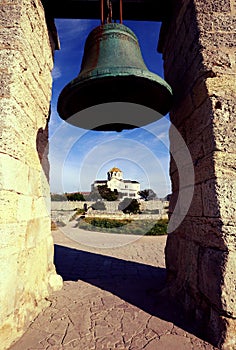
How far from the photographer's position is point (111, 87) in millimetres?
2303

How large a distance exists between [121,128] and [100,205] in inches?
809

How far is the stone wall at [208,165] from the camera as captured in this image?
64.7 inches

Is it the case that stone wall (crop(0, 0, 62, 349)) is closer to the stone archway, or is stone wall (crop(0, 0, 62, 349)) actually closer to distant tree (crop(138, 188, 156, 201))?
the stone archway

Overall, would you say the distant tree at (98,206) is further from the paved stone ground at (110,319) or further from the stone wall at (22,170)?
the stone wall at (22,170)

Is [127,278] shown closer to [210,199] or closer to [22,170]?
[210,199]

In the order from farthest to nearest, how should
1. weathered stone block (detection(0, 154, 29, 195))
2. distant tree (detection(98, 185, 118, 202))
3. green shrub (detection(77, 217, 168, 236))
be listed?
1. distant tree (detection(98, 185, 118, 202))
2. green shrub (detection(77, 217, 168, 236))
3. weathered stone block (detection(0, 154, 29, 195))

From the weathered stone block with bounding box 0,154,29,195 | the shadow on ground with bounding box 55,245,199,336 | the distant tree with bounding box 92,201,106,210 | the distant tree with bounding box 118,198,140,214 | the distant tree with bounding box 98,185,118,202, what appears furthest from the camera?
the distant tree with bounding box 98,185,118,202

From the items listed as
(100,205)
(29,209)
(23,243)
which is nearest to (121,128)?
(29,209)

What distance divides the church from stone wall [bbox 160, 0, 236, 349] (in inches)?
1282

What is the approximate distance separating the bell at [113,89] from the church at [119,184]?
3233cm

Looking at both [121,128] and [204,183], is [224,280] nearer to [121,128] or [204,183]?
[204,183]

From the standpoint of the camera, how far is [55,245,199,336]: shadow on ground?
2.19 meters

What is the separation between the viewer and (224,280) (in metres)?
1.60

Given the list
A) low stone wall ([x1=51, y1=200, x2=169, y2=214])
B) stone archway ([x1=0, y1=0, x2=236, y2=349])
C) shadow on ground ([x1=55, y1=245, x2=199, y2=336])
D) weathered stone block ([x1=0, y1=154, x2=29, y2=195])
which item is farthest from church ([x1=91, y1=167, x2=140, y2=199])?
weathered stone block ([x1=0, y1=154, x2=29, y2=195])
